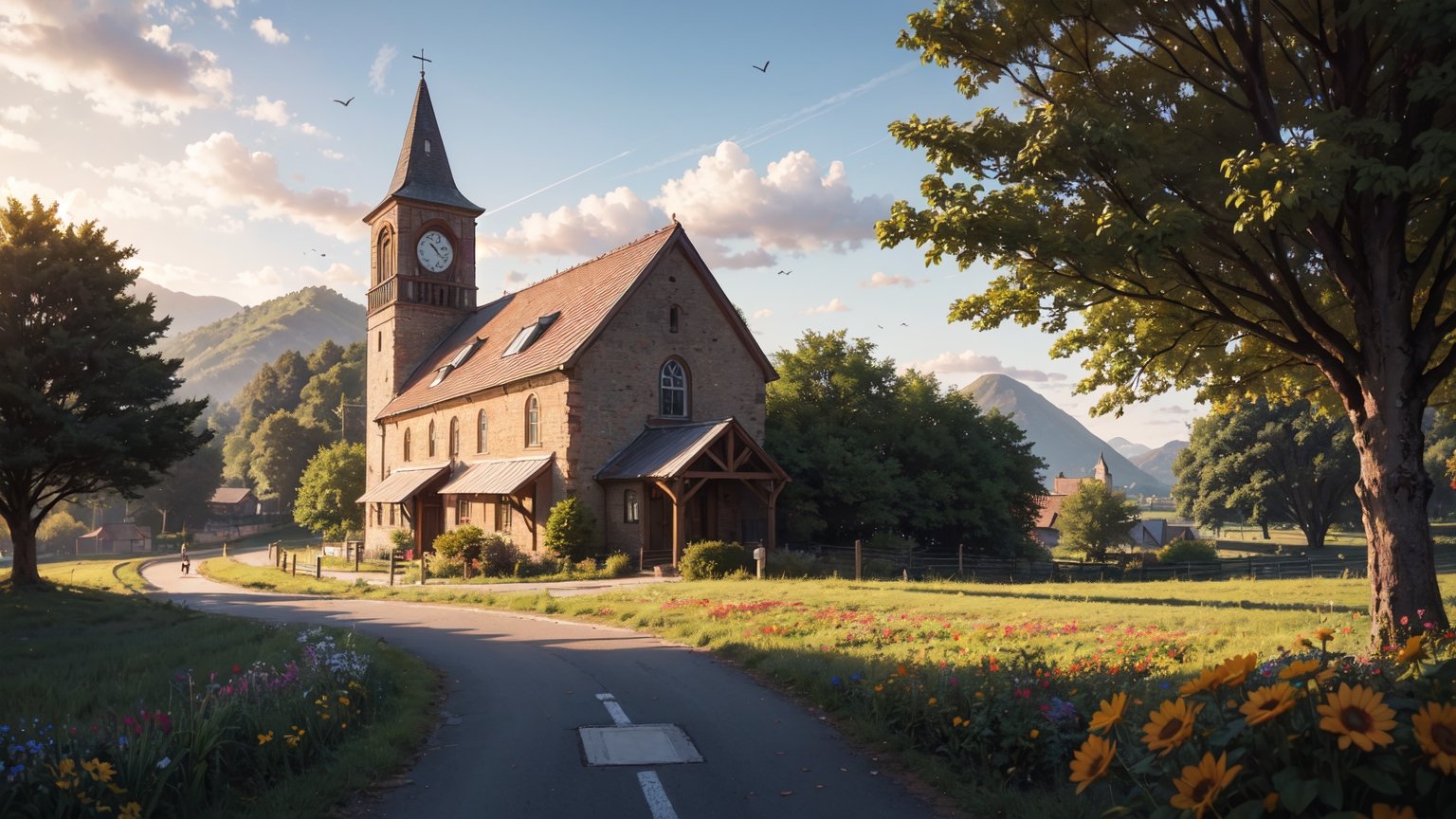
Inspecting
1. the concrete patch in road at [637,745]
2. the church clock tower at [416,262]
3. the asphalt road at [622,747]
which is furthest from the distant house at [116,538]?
the concrete patch in road at [637,745]

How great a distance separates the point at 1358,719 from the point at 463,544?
31537mm

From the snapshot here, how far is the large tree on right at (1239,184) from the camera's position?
929 centimetres

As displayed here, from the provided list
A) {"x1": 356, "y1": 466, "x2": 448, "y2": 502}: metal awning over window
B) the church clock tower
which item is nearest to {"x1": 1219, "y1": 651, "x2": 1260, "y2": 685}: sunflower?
{"x1": 356, "y1": 466, "x2": 448, "y2": 502}: metal awning over window

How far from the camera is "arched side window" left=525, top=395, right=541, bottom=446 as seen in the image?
105 ft

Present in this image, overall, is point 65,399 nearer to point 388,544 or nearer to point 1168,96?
point 388,544

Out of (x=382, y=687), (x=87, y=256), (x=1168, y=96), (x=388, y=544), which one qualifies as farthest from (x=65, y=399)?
(x=1168, y=96)

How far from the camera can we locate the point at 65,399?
26141 mm

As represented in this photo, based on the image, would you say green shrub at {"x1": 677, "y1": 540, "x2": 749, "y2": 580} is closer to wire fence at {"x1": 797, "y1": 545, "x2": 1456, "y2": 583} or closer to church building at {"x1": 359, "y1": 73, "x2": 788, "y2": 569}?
church building at {"x1": 359, "y1": 73, "x2": 788, "y2": 569}

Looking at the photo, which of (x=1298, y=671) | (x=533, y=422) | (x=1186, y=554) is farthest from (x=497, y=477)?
(x=1186, y=554)

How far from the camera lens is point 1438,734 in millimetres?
3248

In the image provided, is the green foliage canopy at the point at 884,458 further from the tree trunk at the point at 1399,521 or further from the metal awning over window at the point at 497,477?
the tree trunk at the point at 1399,521

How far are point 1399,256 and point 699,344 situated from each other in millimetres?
24112

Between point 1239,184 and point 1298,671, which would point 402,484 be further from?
point 1298,671

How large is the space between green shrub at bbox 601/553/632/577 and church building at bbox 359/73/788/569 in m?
0.60
